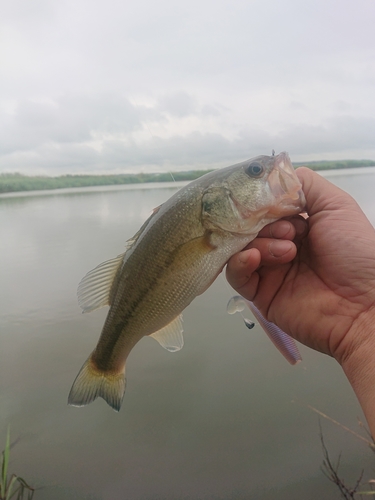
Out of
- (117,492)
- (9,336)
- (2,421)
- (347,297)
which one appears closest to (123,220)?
(9,336)

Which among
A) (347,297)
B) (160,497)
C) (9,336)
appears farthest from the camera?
(9,336)

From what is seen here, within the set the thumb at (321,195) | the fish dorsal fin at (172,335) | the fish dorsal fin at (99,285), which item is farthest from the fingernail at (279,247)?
the fish dorsal fin at (99,285)

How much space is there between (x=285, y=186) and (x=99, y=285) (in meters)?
1.40

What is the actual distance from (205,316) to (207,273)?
3.56 metres

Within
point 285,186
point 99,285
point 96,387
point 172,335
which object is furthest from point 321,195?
point 96,387

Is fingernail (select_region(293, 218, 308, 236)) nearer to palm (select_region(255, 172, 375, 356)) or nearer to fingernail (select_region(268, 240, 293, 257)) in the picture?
palm (select_region(255, 172, 375, 356))

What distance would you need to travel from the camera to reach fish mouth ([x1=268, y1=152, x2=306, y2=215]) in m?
1.84

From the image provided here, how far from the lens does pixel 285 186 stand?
6.07ft

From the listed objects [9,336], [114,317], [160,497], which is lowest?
[160,497]

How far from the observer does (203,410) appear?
3.56 m

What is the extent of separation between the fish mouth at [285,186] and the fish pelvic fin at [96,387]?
1636 millimetres

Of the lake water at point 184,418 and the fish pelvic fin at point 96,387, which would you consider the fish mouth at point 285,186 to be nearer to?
the fish pelvic fin at point 96,387

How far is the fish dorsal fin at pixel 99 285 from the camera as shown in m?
2.20

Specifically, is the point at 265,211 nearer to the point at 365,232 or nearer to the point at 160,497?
the point at 365,232
